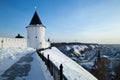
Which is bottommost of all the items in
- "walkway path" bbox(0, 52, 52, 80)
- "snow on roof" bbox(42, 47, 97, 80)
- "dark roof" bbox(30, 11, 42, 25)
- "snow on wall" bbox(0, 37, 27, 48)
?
"snow on roof" bbox(42, 47, 97, 80)

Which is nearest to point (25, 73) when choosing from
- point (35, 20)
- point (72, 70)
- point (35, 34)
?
point (72, 70)

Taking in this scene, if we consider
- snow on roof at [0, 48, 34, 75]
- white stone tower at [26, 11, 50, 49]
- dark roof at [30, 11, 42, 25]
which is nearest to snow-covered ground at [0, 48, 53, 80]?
snow on roof at [0, 48, 34, 75]

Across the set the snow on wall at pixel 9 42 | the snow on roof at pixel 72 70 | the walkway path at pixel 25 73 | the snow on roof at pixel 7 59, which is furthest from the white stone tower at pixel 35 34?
the walkway path at pixel 25 73

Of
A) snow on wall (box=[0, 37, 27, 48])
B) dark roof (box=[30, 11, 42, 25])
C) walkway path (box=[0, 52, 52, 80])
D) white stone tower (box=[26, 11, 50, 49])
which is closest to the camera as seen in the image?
walkway path (box=[0, 52, 52, 80])

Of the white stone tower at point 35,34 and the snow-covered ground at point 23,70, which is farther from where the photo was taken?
the white stone tower at point 35,34

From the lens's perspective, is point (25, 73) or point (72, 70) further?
point (72, 70)

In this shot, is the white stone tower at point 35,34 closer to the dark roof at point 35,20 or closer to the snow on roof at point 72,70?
the dark roof at point 35,20

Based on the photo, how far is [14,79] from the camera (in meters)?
7.59

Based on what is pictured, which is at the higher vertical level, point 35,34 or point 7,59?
point 35,34

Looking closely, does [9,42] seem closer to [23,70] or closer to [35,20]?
[35,20]

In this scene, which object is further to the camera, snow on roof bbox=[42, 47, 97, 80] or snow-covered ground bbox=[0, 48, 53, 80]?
snow on roof bbox=[42, 47, 97, 80]

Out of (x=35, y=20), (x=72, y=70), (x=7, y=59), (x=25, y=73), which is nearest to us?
(x=25, y=73)

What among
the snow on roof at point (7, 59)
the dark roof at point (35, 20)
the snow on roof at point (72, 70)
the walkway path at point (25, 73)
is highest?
the dark roof at point (35, 20)

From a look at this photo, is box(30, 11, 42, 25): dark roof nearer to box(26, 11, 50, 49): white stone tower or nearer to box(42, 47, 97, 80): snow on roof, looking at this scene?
box(26, 11, 50, 49): white stone tower
